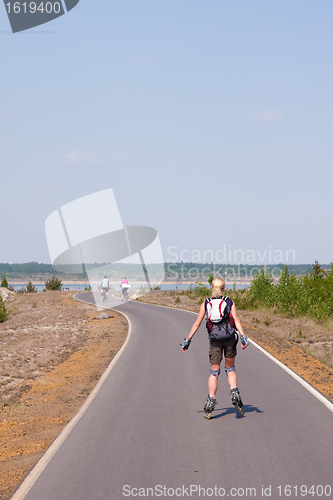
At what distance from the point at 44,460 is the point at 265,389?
5.13 m

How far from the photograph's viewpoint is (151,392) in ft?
31.0

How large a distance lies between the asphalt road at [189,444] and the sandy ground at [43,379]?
52cm

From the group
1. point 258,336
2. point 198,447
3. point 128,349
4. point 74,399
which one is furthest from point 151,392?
point 258,336

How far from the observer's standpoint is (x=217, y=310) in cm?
760

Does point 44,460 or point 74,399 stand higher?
point 44,460

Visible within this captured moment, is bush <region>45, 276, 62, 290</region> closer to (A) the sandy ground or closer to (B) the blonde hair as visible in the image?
(A) the sandy ground

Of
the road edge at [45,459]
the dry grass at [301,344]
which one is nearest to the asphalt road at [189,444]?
the road edge at [45,459]

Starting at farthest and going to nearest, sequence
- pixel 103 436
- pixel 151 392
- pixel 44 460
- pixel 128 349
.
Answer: pixel 128 349 < pixel 151 392 < pixel 103 436 < pixel 44 460

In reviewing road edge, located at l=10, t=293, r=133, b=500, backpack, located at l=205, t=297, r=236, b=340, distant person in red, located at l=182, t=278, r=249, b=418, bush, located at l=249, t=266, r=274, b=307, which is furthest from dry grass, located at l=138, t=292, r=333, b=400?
road edge, located at l=10, t=293, r=133, b=500

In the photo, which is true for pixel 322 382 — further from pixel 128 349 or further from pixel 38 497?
pixel 38 497

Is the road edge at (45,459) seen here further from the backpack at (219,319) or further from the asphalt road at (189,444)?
the backpack at (219,319)

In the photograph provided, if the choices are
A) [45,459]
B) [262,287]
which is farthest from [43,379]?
[262,287]

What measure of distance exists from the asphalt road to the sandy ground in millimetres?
523

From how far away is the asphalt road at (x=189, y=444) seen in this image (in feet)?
16.5
